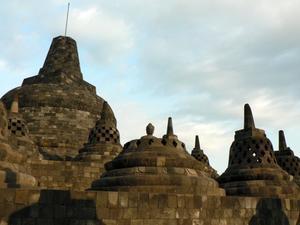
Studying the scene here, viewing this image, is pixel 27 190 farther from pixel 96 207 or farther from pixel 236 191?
pixel 236 191

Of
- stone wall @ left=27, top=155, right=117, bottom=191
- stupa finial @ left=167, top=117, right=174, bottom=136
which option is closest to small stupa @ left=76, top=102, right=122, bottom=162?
stone wall @ left=27, top=155, right=117, bottom=191

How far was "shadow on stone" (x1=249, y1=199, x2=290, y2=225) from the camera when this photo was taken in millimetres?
9586

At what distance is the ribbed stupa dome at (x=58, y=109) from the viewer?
22.7m

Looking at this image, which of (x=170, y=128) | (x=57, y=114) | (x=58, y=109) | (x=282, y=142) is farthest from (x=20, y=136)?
(x=282, y=142)

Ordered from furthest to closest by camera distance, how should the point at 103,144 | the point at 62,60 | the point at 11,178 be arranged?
1. the point at 62,60
2. the point at 103,144
3. the point at 11,178

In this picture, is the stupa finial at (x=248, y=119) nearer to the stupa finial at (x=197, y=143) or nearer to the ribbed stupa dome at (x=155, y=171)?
the ribbed stupa dome at (x=155, y=171)

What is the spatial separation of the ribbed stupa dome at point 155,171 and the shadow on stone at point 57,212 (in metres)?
1.70

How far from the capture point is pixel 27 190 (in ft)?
24.8

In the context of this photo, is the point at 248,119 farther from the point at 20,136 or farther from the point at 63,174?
the point at 20,136

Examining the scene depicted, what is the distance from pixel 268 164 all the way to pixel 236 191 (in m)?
1.57

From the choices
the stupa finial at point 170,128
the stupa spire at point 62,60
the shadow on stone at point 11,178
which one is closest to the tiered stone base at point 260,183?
the stupa finial at point 170,128

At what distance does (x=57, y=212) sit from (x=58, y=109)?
17.2 meters

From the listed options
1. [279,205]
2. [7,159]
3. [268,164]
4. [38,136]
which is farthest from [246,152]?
[38,136]

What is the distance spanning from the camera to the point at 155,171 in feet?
31.8
